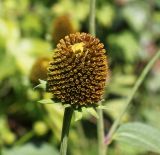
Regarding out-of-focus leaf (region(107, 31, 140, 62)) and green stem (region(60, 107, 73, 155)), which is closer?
green stem (region(60, 107, 73, 155))

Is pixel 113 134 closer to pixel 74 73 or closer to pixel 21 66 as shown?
pixel 74 73

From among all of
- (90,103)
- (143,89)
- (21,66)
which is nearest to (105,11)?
(143,89)

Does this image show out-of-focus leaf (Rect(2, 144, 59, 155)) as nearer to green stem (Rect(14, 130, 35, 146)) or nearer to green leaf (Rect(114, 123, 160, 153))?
green stem (Rect(14, 130, 35, 146))

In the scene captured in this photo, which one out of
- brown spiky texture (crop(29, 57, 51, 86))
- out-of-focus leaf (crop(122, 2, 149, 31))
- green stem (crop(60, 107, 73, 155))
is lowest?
out-of-focus leaf (crop(122, 2, 149, 31))

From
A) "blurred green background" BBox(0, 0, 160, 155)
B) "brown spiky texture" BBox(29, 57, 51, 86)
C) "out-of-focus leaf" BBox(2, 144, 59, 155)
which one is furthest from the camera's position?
"blurred green background" BBox(0, 0, 160, 155)

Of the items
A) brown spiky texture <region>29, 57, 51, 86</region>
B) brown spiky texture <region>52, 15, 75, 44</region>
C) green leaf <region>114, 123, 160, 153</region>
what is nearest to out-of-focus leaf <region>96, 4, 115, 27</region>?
brown spiky texture <region>52, 15, 75, 44</region>

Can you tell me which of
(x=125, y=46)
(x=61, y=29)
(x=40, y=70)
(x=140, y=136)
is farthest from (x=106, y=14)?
(x=140, y=136)
